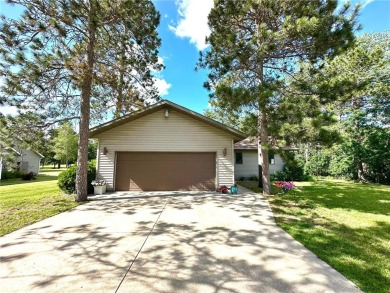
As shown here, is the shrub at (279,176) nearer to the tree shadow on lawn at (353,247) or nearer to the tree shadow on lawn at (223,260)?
the tree shadow on lawn at (353,247)

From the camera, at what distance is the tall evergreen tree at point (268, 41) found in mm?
6992

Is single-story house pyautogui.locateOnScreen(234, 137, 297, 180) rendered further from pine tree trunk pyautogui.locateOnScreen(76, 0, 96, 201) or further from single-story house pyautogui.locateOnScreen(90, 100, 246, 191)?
pine tree trunk pyautogui.locateOnScreen(76, 0, 96, 201)

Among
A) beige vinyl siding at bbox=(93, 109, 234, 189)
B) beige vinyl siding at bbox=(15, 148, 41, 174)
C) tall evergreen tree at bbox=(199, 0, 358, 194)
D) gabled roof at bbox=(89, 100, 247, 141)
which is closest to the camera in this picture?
tall evergreen tree at bbox=(199, 0, 358, 194)

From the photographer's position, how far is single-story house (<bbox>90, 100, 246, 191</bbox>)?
9828 mm

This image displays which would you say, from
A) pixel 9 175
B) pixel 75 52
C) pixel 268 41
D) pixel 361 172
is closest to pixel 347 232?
pixel 268 41

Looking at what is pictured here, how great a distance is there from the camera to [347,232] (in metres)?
4.73

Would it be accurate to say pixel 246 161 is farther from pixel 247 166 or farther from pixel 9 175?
pixel 9 175

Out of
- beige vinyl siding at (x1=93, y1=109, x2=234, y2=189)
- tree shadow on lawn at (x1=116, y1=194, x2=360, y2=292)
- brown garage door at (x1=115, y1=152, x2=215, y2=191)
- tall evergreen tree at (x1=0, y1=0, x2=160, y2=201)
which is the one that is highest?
tall evergreen tree at (x1=0, y1=0, x2=160, y2=201)

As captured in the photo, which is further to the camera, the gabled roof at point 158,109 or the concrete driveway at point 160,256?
the gabled roof at point 158,109

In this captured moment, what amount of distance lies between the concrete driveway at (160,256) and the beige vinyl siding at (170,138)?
4112 mm

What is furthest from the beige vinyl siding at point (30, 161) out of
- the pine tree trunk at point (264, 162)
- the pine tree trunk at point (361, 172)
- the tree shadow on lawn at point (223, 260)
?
the pine tree trunk at point (361, 172)

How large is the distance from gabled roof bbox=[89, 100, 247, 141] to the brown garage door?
4.91 ft

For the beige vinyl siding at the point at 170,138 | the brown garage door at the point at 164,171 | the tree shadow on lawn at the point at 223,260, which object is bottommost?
the tree shadow on lawn at the point at 223,260

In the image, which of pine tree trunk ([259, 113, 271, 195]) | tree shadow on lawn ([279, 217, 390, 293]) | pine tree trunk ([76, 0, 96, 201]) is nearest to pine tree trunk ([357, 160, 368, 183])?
pine tree trunk ([259, 113, 271, 195])
